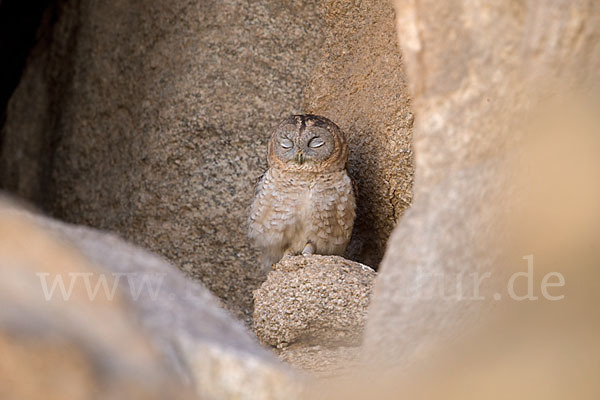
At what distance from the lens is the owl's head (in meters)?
4.25

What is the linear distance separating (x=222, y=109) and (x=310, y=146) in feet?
2.74

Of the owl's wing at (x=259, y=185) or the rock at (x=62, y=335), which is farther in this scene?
the owl's wing at (x=259, y=185)

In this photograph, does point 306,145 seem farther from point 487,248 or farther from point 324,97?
point 487,248

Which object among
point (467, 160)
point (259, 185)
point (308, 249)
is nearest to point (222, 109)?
point (259, 185)

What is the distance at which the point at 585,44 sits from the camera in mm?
2018

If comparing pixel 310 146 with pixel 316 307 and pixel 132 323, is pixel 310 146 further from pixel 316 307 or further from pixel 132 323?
pixel 132 323

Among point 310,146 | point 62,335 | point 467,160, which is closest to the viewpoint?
point 62,335

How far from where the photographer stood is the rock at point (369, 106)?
169 inches

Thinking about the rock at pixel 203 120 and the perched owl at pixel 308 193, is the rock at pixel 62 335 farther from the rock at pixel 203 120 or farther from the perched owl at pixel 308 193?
the rock at pixel 203 120

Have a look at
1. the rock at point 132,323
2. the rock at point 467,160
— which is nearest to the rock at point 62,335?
the rock at point 132,323

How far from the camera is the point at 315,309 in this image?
3408 millimetres

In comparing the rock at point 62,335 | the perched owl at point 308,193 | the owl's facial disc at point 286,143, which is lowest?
the rock at point 62,335

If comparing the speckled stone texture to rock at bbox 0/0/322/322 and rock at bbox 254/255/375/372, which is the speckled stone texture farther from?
rock at bbox 0/0/322/322

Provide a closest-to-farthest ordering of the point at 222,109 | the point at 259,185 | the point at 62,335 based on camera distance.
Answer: the point at 62,335 → the point at 259,185 → the point at 222,109
